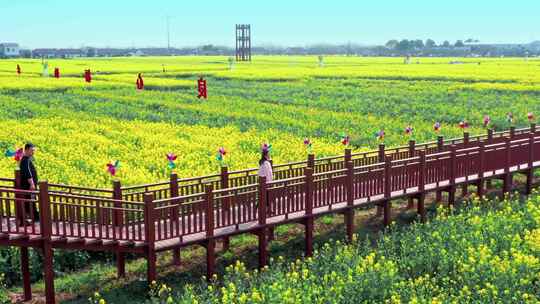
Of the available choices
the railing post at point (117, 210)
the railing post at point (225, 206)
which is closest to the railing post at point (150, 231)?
the railing post at point (117, 210)

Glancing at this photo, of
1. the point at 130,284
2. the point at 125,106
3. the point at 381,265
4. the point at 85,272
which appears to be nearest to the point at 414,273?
the point at 381,265

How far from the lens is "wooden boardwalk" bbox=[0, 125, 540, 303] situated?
12281mm

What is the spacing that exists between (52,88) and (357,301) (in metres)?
48.8

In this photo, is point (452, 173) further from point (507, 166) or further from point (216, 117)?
point (216, 117)

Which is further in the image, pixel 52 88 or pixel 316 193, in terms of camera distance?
pixel 52 88

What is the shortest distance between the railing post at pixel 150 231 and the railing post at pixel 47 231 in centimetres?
167

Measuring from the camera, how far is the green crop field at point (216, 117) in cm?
2547

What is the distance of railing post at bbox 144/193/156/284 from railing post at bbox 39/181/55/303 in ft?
5.48

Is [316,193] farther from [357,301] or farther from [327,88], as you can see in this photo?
[327,88]

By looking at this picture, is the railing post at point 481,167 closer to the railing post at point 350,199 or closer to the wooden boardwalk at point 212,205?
the wooden boardwalk at point 212,205

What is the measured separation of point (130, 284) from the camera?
13523 mm

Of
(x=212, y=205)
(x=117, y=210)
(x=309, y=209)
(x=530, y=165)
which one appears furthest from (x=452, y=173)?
(x=117, y=210)

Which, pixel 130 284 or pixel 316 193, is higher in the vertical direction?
pixel 316 193

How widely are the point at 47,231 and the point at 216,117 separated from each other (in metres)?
28.0
